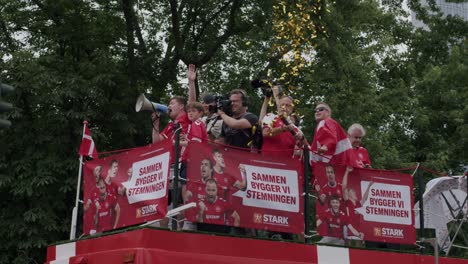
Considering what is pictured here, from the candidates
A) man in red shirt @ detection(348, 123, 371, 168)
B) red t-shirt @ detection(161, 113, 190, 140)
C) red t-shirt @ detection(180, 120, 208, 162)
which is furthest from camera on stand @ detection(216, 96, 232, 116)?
man in red shirt @ detection(348, 123, 371, 168)

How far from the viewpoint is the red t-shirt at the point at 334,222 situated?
9738 mm

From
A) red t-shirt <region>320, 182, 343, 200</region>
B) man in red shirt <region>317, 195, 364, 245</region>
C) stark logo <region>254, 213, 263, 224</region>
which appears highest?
red t-shirt <region>320, 182, 343, 200</region>

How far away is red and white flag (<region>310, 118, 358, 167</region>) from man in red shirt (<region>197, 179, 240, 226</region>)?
5.38 feet

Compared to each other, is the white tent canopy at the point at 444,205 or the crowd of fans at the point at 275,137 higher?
the crowd of fans at the point at 275,137

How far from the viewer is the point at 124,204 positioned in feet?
30.1

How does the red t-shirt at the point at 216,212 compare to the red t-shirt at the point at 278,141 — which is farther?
the red t-shirt at the point at 278,141

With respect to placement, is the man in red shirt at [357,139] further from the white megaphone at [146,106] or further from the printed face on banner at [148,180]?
the printed face on banner at [148,180]

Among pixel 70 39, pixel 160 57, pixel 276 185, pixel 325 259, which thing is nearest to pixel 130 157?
pixel 276 185

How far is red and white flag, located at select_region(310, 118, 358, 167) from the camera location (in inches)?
401

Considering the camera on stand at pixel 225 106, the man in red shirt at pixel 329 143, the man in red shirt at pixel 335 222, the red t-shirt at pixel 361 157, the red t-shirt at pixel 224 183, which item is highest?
the camera on stand at pixel 225 106

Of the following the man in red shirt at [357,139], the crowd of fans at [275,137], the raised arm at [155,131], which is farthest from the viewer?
the man in red shirt at [357,139]

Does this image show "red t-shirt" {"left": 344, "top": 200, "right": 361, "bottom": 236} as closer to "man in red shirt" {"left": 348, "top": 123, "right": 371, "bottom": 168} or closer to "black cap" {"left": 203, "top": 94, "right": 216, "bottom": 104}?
"man in red shirt" {"left": 348, "top": 123, "right": 371, "bottom": 168}

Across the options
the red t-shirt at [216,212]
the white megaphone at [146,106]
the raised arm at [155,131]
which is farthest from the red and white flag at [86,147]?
the red t-shirt at [216,212]

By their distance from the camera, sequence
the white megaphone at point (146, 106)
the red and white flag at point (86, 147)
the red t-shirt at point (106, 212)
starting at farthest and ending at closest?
the red and white flag at point (86, 147)
the white megaphone at point (146, 106)
the red t-shirt at point (106, 212)
